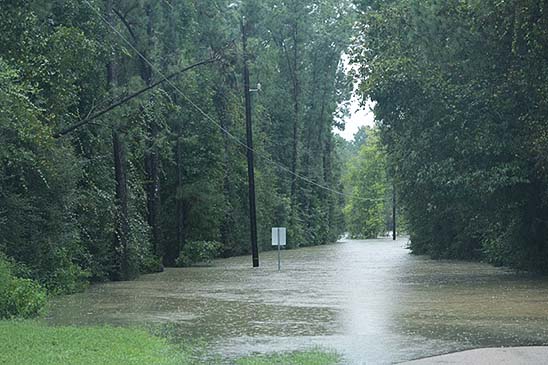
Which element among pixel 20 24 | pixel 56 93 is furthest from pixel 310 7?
pixel 20 24

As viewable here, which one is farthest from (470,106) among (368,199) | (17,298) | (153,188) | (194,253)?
(368,199)

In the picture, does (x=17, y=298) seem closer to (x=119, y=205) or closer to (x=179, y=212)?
(x=119, y=205)

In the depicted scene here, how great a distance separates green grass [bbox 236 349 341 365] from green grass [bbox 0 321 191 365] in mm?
968

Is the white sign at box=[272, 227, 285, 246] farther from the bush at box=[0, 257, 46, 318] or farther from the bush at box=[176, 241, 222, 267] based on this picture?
the bush at box=[0, 257, 46, 318]

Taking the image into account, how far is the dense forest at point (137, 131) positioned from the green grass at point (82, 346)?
465 cm

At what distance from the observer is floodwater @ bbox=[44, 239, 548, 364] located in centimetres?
1371

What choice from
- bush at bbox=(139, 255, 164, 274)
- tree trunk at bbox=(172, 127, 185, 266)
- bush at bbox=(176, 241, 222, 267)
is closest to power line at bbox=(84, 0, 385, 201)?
tree trunk at bbox=(172, 127, 185, 266)

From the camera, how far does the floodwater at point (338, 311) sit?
45.0ft

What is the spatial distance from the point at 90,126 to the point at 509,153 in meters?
14.9

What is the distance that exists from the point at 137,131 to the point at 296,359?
20.4m

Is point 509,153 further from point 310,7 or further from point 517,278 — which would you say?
point 310,7

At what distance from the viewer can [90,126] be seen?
98.8 feet

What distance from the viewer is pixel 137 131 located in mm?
31109

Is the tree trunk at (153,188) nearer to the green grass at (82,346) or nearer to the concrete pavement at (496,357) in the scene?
the green grass at (82,346)
